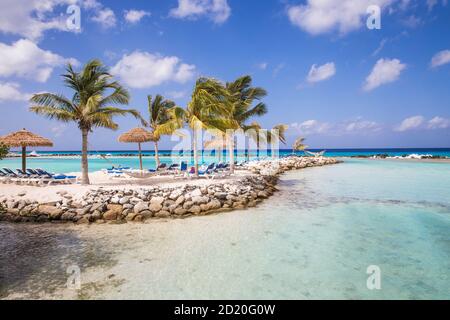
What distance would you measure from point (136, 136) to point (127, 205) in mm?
7605

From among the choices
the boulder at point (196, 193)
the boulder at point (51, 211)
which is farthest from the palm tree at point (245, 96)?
the boulder at point (51, 211)

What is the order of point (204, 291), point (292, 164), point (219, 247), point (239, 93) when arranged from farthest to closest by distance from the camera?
point (292, 164) → point (239, 93) → point (219, 247) → point (204, 291)

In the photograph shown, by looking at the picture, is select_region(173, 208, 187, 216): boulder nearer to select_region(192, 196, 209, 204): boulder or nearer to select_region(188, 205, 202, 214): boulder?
select_region(188, 205, 202, 214): boulder

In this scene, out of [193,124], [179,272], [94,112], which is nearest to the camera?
[179,272]

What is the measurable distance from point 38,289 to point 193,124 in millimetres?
8991

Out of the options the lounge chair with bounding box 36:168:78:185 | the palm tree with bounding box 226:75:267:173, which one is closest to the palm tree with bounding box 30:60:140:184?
the lounge chair with bounding box 36:168:78:185

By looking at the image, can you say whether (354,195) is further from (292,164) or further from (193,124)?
(292,164)

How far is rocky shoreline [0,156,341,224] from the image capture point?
830cm

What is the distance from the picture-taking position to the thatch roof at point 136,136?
50.1 feet

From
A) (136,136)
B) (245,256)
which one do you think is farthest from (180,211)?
(136,136)

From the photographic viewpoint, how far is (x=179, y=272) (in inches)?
188

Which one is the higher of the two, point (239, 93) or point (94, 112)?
point (239, 93)

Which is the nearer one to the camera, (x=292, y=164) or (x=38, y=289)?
(x=38, y=289)
